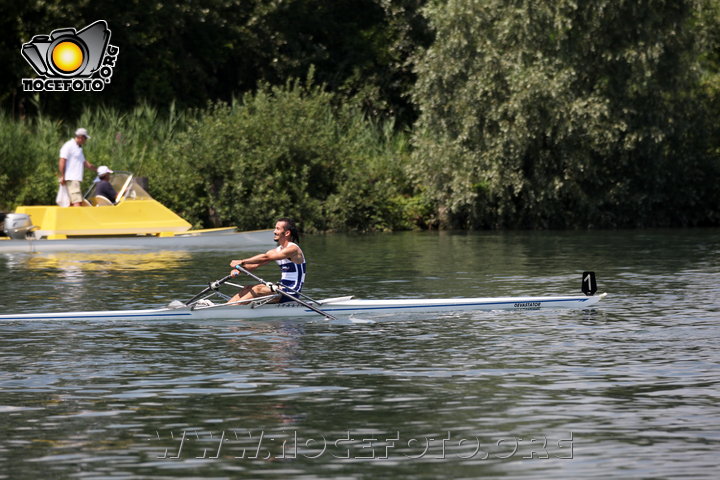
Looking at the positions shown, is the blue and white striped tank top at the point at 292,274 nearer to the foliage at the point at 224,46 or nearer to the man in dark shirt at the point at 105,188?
the man in dark shirt at the point at 105,188

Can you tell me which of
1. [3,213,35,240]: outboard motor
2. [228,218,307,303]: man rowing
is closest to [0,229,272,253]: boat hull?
[3,213,35,240]: outboard motor

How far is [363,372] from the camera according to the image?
14.3 m

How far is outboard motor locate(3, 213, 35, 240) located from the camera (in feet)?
102

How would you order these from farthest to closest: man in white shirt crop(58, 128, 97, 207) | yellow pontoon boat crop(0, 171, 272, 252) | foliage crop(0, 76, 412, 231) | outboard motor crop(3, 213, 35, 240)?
foliage crop(0, 76, 412, 231) < man in white shirt crop(58, 128, 97, 207) < yellow pontoon boat crop(0, 171, 272, 252) < outboard motor crop(3, 213, 35, 240)

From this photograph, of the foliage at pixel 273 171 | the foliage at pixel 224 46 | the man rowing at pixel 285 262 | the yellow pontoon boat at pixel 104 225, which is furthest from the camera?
the foliage at pixel 224 46

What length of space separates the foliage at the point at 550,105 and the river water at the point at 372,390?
19.1 meters

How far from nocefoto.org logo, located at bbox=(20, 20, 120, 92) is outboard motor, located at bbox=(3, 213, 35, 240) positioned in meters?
17.9

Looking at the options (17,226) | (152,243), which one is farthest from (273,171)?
(17,226)

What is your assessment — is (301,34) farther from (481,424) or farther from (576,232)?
(481,424)

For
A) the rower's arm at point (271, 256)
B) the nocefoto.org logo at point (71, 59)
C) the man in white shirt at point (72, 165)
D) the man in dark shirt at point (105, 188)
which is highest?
the nocefoto.org logo at point (71, 59)

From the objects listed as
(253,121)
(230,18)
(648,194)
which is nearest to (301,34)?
(230,18)

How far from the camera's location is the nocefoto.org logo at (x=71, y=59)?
48.5m

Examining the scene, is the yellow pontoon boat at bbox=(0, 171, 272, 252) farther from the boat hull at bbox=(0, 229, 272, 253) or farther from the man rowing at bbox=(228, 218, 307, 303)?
the man rowing at bbox=(228, 218, 307, 303)

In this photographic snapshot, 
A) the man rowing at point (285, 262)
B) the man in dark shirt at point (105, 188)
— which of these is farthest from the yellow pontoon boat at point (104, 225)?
the man rowing at point (285, 262)
